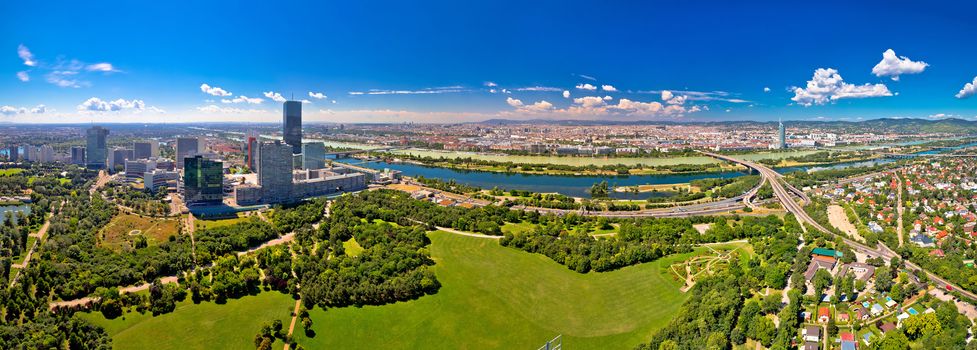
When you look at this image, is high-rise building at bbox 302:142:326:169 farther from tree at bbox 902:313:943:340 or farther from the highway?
tree at bbox 902:313:943:340

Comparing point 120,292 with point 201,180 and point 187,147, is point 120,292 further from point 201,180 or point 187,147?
point 187,147

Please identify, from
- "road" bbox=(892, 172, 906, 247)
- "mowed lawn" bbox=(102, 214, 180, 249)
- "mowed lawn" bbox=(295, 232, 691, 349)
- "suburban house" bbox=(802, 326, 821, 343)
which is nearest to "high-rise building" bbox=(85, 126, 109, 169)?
"mowed lawn" bbox=(102, 214, 180, 249)

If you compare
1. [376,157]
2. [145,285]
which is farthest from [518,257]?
[376,157]

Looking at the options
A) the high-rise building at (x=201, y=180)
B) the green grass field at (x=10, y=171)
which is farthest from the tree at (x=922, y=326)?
the green grass field at (x=10, y=171)

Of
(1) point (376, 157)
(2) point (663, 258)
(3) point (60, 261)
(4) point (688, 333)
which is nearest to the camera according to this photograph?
(4) point (688, 333)

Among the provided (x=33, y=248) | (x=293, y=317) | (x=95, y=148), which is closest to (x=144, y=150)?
(x=95, y=148)

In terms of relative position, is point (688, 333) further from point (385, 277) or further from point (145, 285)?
point (145, 285)
